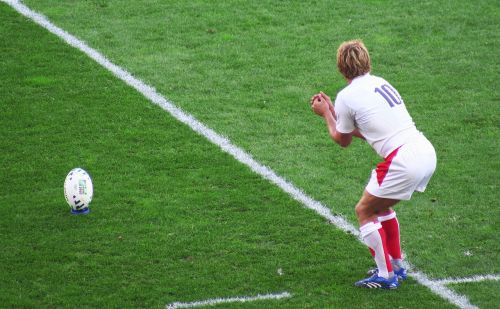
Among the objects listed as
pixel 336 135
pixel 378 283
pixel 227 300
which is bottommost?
pixel 378 283

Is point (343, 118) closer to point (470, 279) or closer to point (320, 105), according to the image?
point (320, 105)

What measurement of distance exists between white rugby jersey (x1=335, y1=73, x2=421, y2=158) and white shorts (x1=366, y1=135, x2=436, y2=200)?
8cm

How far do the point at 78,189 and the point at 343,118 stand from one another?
8.88 feet

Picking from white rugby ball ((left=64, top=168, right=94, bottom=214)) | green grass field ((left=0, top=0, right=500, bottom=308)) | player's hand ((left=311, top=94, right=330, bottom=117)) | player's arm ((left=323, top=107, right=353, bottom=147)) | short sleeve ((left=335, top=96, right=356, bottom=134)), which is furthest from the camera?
white rugby ball ((left=64, top=168, right=94, bottom=214))

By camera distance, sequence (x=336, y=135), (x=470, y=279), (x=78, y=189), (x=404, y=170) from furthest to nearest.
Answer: (x=78, y=189), (x=470, y=279), (x=336, y=135), (x=404, y=170)

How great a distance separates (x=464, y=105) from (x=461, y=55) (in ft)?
5.37

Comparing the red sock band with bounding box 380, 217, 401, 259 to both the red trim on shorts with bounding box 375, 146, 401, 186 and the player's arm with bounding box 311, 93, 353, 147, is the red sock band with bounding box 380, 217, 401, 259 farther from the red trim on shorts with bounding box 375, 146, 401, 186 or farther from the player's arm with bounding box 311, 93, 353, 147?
the player's arm with bounding box 311, 93, 353, 147

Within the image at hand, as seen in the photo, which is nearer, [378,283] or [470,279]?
[378,283]

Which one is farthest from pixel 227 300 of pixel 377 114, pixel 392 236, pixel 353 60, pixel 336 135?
pixel 353 60

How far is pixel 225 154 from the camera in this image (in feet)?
33.3

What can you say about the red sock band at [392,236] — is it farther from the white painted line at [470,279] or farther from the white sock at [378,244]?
the white painted line at [470,279]

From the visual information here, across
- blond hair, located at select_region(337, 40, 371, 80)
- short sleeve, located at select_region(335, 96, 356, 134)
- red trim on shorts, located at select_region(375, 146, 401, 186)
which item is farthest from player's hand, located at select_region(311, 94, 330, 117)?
red trim on shorts, located at select_region(375, 146, 401, 186)

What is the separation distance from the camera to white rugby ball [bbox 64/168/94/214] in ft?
28.4

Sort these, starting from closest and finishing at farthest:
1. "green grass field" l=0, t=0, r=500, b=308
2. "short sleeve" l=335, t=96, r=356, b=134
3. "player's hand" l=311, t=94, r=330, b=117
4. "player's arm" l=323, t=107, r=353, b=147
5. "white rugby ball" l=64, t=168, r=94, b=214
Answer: "short sleeve" l=335, t=96, r=356, b=134 → "player's arm" l=323, t=107, r=353, b=147 → "player's hand" l=311, t=94, r=330, b=117 → "green grass field" l=0, t=0, r=500, b=308 → "white rugby ball" l=64, t=168, r=94, b=214
